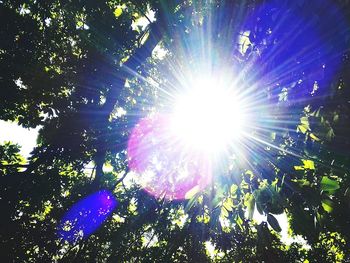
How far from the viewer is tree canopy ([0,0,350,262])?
8.22 ft

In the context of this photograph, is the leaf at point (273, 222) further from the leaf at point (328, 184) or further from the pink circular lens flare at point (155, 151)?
the pink circular lens flare at point (155, 151)

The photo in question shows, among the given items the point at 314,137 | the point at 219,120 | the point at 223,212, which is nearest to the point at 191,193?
the point at 223,212

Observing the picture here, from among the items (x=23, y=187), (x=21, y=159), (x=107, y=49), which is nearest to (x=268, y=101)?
(x=107, y=49)

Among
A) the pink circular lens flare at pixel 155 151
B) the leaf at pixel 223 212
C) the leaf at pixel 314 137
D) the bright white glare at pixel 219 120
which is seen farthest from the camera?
the pink circular lens flare at pixel 155 151

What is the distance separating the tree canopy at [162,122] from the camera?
8.22ft

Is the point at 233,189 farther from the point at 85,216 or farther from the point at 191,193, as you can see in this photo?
the point at 85,216

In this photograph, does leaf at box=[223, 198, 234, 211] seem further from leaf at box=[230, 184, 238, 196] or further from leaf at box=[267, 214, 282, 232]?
leaf at box=[267, 214, 282, 232]

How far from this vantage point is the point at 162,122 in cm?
980

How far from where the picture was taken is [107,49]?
9.10 meters

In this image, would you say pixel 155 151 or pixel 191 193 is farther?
pixel 155 151

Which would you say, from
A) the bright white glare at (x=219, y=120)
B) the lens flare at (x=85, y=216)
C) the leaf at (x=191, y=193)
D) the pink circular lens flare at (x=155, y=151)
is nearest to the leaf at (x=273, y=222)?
the leaf at (x=191, y=193)

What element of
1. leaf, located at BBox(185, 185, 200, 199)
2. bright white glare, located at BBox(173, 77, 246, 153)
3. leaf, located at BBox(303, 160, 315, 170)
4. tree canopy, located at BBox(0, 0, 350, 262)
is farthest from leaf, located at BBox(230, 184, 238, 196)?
leaf, located at BBox(303, 160, 315, 170)

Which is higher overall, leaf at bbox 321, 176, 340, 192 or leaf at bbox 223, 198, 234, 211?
leaf at bbox 223, 198, 234, 211

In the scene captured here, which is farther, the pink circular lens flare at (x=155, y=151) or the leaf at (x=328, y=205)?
the pink circular lens flare at (x=155, y=151)
